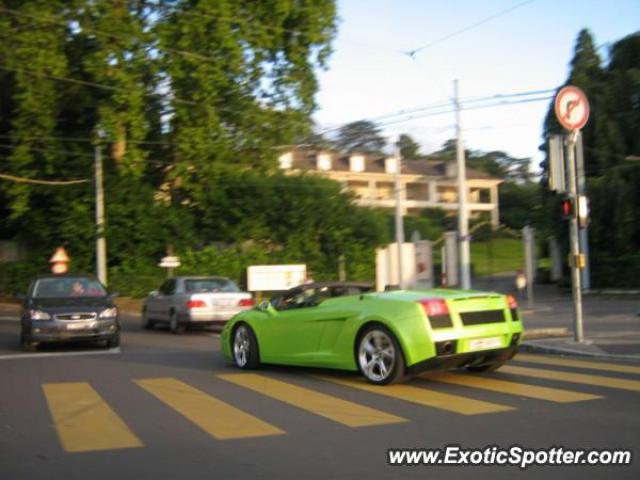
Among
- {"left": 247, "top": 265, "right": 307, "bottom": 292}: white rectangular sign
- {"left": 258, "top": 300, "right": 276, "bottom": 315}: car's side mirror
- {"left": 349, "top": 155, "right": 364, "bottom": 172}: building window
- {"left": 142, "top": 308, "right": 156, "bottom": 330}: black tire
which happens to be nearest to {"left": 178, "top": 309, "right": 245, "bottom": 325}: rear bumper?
{"left": 142, "top": 308, "right": 156, "bottom": 330}: black tire

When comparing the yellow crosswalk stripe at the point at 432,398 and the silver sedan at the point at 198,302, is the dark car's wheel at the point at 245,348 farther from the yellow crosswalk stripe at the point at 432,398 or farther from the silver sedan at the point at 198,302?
the silver sedan at the point at 198,302

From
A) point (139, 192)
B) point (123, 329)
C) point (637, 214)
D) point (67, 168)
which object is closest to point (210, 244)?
point (139, 192)

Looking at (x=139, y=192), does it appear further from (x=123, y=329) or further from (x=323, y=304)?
(x=323, y=304)

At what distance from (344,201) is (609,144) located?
1237 cm

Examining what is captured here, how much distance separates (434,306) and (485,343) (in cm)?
86

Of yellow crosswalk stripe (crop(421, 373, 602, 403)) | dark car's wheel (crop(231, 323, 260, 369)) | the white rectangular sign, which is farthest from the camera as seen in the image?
the white rectangular sign

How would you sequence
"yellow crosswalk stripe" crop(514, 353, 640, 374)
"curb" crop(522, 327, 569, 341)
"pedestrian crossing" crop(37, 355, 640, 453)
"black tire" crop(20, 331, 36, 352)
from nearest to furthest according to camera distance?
1. "pedestrian crossing" crop(37, 355, 640, 453)
2. "yellow crosswalk stripe" crop(514, 353, 640, 374)
3. "black tire" crop(20, 331, 36, 352)
4. "curb" crop(522, 327, 569, 341)

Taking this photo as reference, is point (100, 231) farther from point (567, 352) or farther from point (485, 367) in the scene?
point (485, 367)

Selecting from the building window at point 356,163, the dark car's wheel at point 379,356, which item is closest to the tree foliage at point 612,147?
the dark car's wheel at point 379,356

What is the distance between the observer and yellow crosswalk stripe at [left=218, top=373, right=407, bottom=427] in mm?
7332

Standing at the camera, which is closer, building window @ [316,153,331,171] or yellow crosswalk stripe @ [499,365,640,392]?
yellow crosswalk stripe @ [499,365,640,392]

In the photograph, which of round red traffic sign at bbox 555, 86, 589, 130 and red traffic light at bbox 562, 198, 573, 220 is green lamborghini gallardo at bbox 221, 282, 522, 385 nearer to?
red traffic light at bbox 562, 198, 573, 220

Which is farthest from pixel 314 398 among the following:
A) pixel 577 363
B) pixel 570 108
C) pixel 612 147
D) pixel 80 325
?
pixel 612 147

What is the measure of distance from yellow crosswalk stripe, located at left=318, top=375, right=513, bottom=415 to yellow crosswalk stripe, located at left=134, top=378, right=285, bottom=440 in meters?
1.81
